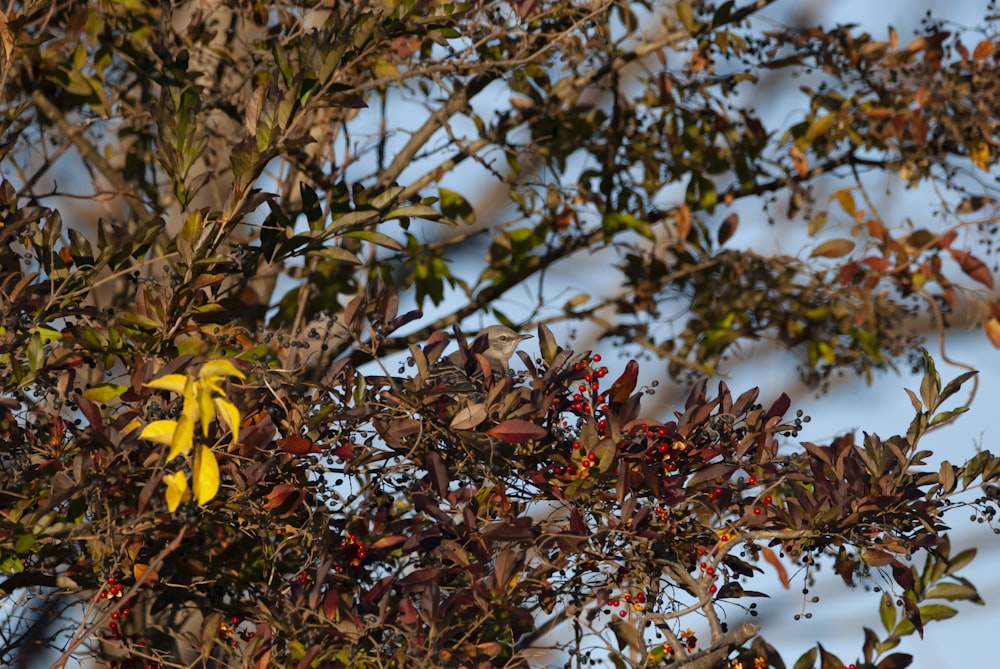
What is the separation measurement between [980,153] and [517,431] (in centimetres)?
327

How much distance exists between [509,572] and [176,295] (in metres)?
1.09

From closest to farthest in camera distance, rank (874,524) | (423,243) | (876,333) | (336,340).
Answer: (874,524)
(336,340)
(423,243)
(876,333)

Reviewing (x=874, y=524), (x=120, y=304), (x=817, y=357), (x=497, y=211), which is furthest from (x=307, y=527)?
(x=497, y=211)

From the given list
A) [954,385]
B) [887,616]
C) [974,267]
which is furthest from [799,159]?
[954,385]

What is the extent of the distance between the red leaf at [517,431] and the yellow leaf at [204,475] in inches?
27.3

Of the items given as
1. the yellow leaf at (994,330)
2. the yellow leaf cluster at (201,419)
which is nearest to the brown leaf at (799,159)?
the yellow leaf at (994,330)

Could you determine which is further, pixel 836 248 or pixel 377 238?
pixel 836 248

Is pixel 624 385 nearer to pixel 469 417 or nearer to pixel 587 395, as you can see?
pixel 587 395

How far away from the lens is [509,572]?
2193mm

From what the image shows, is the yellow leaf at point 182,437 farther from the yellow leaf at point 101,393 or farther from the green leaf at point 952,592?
the green leaf at point 952,592

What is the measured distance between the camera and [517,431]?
2301mm

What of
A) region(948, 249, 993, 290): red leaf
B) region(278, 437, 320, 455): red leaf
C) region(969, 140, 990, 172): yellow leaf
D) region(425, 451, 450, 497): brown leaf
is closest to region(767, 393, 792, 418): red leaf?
region(425, 451, 450, 497): brown leaf

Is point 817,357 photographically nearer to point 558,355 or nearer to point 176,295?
point 558,355

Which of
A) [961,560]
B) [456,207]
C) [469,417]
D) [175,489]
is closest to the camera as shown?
[175,489]
